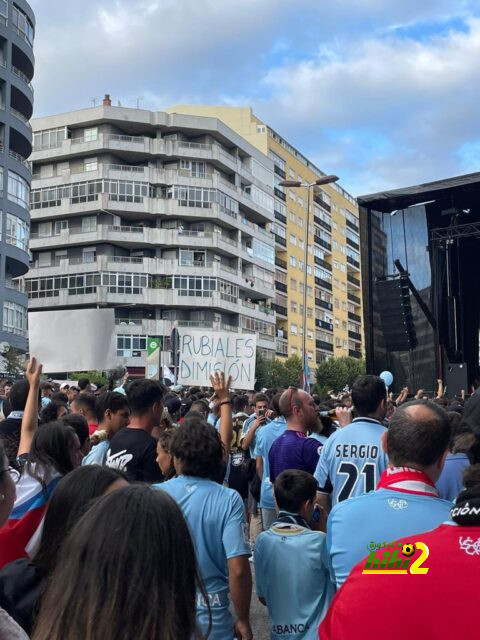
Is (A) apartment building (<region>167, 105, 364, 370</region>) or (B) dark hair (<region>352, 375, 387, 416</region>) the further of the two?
(A) apartment building (<region>167, 105, 364, 370</region>)

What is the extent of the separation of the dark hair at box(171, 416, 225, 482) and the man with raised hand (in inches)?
33.8

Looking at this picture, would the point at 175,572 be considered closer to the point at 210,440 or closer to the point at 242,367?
the point at 210,440

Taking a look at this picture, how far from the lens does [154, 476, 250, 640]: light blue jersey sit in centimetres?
347

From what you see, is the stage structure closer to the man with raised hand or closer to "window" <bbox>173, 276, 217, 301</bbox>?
the man with raised hand

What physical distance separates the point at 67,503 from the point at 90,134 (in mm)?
59900

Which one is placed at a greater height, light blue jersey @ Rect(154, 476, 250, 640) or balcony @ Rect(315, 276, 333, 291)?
balcony @ Rect(315, 276, 333, 291)

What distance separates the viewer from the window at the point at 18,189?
144ft

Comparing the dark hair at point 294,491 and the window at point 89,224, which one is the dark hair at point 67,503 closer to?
the dark hair at point 294,491

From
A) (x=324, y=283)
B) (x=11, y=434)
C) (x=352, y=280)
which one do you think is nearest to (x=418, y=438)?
(x=11, y=434)

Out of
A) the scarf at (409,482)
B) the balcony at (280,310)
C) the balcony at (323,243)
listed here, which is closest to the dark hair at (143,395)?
the scarf at (409,482)

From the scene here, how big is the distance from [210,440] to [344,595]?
2136 mm

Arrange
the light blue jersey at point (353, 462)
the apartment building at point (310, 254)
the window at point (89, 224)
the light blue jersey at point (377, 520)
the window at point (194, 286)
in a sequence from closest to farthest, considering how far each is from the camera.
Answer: the light blue jersey at point (377, 520), the light blue jersey at point (353, 462), the window at point (194, 286), the window at point (89, 224), the apartment building at point (310, 254)

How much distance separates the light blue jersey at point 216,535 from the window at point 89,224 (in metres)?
56.1

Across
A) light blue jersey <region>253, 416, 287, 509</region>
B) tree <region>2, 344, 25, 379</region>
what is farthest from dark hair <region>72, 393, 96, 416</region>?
tree <region>2, 344, 25, 379</region>
